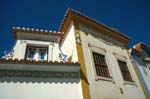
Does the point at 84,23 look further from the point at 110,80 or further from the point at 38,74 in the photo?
the point at 38,74

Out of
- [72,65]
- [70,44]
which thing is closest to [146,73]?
[70,44]

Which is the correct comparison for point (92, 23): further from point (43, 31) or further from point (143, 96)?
point (143, 96)

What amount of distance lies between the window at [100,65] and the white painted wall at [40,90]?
2251 mm

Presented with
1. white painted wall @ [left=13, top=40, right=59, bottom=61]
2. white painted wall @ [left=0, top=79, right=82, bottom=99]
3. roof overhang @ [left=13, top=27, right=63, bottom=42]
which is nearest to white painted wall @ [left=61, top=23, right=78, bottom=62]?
Answer: roof overhang @ [left=13, top=27, right=63, bottom=42]

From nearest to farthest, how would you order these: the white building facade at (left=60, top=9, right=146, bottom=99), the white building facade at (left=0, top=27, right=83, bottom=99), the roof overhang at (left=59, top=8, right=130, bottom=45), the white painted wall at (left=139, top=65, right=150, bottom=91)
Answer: the white building facade at (left=0, top=27, right=83, bottom=99) < the white building facade at (left=60, top=9, right=146, bottom=99) < the roof overhang at (left=59, top=8, right=130, bottom=45) < the white painted wall at (left=139, top=65, right=150, bottom=91)

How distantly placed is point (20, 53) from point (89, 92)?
456cm

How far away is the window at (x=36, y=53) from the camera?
9084 mm

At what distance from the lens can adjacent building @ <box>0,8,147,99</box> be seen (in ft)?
23.9

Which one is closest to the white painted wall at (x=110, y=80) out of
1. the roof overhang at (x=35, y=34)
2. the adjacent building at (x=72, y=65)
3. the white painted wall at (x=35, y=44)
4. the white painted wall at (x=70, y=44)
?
the adjacent building at (x=72, y=65)

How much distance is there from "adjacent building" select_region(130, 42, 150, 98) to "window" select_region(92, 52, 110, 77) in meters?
5.53

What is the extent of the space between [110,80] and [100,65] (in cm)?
119

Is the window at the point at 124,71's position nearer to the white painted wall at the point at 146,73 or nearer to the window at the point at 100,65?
the window at the point at 100,65

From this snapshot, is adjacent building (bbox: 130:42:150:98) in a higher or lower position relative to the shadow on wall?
higher

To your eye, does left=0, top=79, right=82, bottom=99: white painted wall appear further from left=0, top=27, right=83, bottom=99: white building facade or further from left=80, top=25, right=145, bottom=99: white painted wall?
left=80, top=25, right=145, bottom=99: white painted wall
